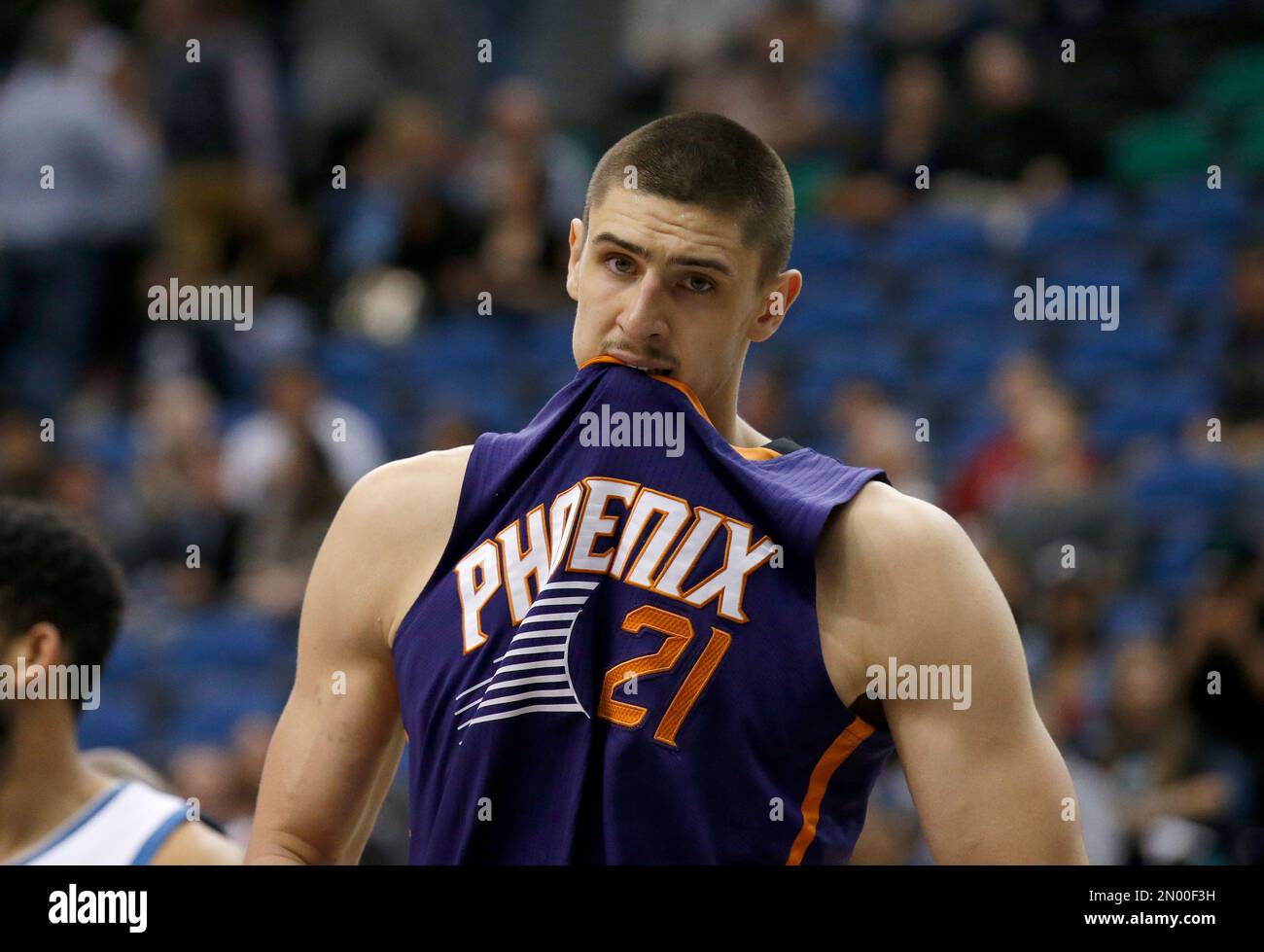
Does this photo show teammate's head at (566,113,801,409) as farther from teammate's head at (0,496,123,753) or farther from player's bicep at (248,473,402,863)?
teammate's head at (0,496,123,753)

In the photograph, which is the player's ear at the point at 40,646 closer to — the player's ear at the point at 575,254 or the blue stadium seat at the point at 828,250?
the player's ear at the point at 575,254

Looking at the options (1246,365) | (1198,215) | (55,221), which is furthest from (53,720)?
(55,221)

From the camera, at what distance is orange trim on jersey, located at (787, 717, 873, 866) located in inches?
91.6

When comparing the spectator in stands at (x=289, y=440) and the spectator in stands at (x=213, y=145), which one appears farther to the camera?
the spectator in stands at (x=213, y=145)

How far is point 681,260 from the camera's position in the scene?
96.0 inches

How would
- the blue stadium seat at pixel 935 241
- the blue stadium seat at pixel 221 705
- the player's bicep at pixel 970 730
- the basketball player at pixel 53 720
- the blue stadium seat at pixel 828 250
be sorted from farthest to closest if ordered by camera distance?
the blue stadium seat at pixel 828 250 → the blue stadium seat at pixel 935 241 → the blue stadium seat at pixel 221 705 → the basketball player at pixel 53 720 → the player's bicep at pixel 970 730

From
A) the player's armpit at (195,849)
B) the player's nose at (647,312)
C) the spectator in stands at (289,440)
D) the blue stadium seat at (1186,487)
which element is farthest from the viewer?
the spectator in stands at (289,440)

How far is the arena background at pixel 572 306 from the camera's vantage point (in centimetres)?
673

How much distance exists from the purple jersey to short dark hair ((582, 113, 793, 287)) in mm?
253

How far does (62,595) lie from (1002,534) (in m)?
4.23

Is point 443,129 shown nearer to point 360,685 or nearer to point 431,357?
point 431,357

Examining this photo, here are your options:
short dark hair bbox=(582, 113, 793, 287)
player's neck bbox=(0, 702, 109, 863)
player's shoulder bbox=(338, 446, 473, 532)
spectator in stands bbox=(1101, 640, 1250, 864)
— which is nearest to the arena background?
spectator in stands bbox=(1101, 640, 1250, 864)

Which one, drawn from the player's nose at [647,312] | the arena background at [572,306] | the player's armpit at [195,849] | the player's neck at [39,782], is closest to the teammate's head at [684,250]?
the player's nose at [647,312]
